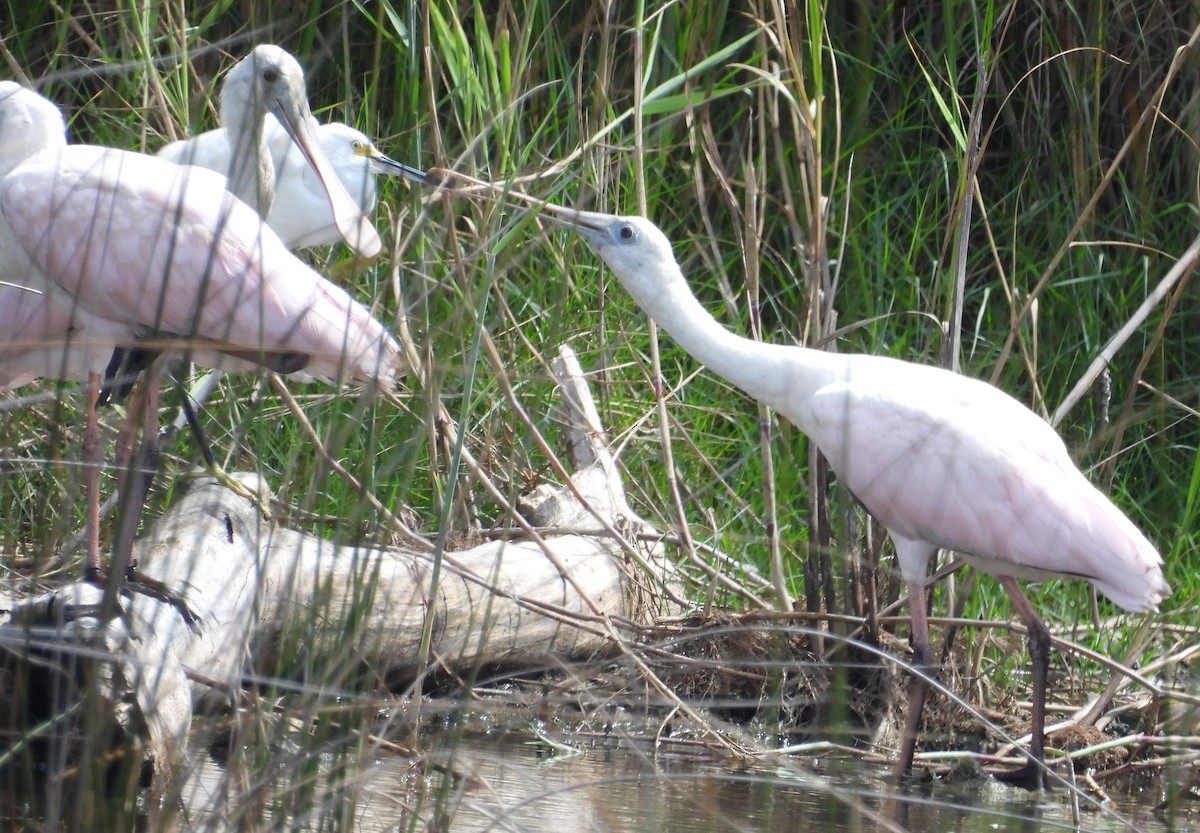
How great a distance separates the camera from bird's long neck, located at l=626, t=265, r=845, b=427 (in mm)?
4160

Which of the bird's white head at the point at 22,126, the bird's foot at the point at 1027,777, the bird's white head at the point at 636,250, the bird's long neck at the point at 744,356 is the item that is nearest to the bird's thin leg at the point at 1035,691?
the bird's foot at the point at 1027,777

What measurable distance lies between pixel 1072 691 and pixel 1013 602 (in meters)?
0.38

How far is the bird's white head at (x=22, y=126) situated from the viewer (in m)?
3.83

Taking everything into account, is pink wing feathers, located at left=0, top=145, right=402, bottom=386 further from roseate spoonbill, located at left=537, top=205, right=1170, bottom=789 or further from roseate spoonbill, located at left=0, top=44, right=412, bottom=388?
roseate spoonbill, located at left=537, top=205, right=1170, bottom=789

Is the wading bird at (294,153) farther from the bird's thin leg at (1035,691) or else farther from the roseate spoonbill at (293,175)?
the bird's thin leg at (1035,691)

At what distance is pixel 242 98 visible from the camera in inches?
181

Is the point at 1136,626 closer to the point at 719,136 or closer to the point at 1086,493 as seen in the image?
the point at 1086,493

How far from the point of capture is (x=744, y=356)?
4.22 m

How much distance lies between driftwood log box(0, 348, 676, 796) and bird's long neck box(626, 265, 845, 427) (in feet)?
1.60

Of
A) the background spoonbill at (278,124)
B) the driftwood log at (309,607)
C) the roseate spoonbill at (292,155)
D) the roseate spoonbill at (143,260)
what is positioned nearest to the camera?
the driftwood log at (309,607)

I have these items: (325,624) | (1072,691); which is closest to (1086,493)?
(1072,691)

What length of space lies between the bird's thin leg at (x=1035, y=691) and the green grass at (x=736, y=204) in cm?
39

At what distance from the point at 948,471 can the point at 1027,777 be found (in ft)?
2.44

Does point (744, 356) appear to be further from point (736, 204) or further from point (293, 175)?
point (293, 175)
